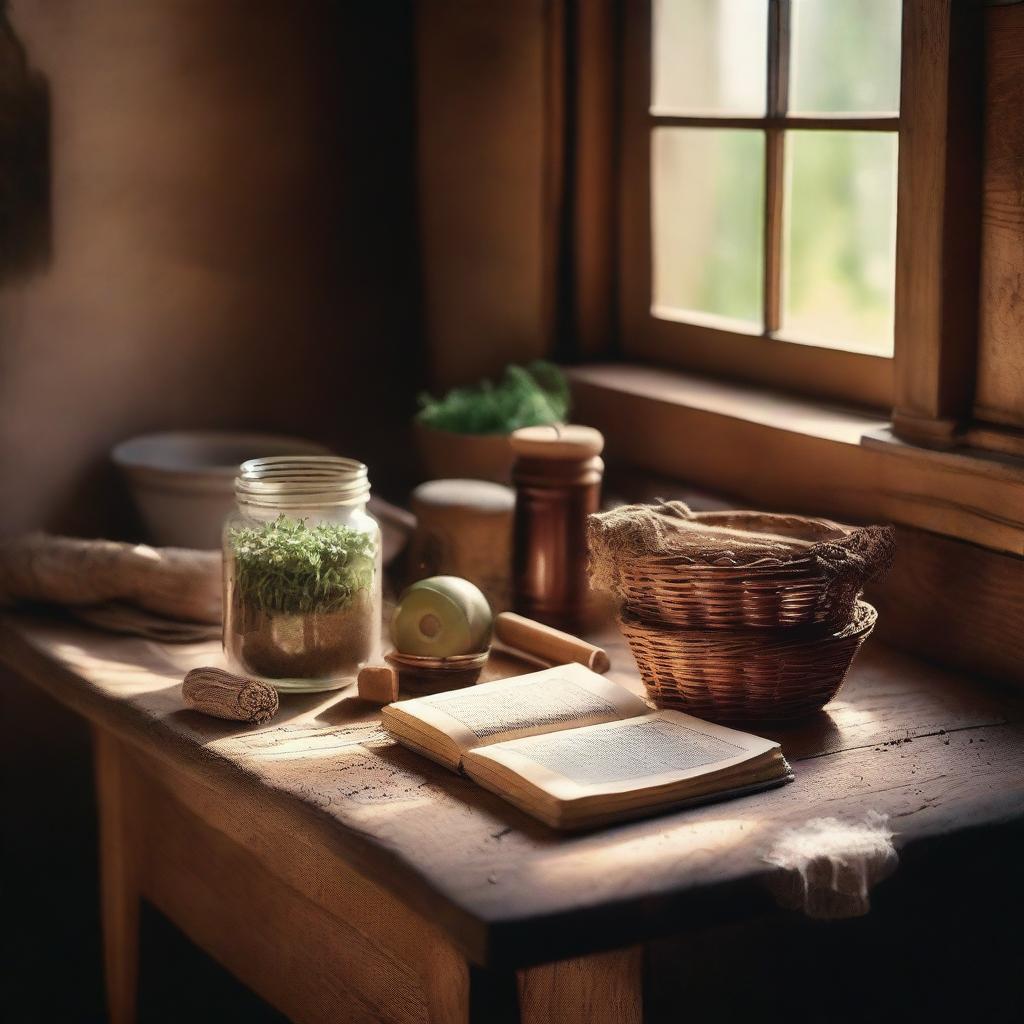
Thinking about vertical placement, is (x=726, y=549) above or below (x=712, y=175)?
below

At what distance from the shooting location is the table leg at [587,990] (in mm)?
1203

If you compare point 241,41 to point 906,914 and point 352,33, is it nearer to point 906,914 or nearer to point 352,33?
point 352,33

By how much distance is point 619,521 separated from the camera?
1398 mm

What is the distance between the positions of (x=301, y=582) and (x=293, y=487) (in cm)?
12

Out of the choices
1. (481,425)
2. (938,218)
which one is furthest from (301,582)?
(938,218)

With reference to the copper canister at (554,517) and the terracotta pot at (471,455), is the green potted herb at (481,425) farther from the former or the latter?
the copper canister at (554,517)

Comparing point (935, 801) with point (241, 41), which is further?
point (241, 41)

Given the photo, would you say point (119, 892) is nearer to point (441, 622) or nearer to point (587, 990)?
point (441, 622)

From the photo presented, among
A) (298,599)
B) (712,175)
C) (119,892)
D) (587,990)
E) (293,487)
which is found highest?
(712,175)

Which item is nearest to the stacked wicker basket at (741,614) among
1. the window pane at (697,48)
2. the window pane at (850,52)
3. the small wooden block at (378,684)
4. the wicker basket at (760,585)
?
the wicker basket at (760,585)

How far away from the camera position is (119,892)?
1.99 metres

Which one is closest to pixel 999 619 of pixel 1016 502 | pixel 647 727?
pixel 1016 502

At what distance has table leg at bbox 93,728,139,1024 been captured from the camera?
1.95 m

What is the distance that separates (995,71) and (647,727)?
754 millimetres
